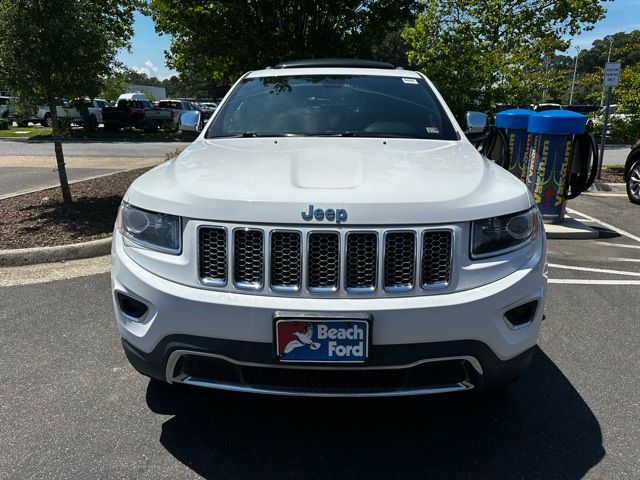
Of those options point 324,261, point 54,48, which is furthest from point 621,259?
point 54,48

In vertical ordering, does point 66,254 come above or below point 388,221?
below

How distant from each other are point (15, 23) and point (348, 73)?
433cm

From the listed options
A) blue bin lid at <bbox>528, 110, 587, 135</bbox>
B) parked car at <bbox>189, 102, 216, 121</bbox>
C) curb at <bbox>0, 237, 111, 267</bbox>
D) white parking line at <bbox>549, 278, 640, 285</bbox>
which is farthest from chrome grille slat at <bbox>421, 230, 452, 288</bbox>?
blue bin lid at <bbox>528, 110, 587, 135</bbox>

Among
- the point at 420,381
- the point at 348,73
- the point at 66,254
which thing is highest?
the point at 348,73

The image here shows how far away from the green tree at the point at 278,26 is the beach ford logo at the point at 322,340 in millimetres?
8921

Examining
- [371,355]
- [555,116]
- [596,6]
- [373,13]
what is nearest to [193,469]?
[371,355]

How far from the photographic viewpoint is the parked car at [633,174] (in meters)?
9.20

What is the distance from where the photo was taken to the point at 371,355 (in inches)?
84.1

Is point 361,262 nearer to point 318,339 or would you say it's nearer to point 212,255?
point 318,339

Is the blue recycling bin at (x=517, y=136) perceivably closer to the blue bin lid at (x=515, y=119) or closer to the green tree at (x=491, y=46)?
the blue bin lid at (x=515, y=119)

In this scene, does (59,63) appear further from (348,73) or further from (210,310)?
(210,310)

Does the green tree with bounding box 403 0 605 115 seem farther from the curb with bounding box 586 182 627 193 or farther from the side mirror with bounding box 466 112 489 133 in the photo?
the side mirror with bounding box 466 112 489 133

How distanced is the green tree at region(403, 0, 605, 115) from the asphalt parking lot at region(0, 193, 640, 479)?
1373 centimetres

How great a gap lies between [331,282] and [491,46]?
61.8 ft
